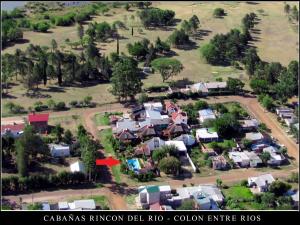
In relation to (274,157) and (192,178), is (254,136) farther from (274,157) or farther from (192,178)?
(192,178)

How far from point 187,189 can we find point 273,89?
1246 cm

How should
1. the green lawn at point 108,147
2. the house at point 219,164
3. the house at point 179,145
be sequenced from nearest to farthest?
the green lawn at point 108,147
the house at point 219,164
the house at point 179,145

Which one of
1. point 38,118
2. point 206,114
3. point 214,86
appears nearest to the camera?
point 38,118

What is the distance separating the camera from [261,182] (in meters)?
23.9

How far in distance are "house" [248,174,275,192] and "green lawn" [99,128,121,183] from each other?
606 cm

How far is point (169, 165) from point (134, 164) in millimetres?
1840

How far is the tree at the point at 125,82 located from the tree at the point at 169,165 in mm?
8112

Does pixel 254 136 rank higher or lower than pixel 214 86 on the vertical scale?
lower

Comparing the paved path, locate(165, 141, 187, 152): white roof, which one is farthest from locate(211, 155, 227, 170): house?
locate(165, 141, 187, 152): white roof

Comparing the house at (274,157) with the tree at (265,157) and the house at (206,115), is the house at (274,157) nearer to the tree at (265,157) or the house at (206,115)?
the tree at (265,157)

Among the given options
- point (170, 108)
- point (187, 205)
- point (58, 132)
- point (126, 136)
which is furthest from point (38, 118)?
point (187, 205)

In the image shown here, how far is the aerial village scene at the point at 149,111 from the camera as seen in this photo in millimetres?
23469

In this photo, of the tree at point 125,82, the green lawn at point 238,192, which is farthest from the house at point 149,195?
the tree at point 125,82
